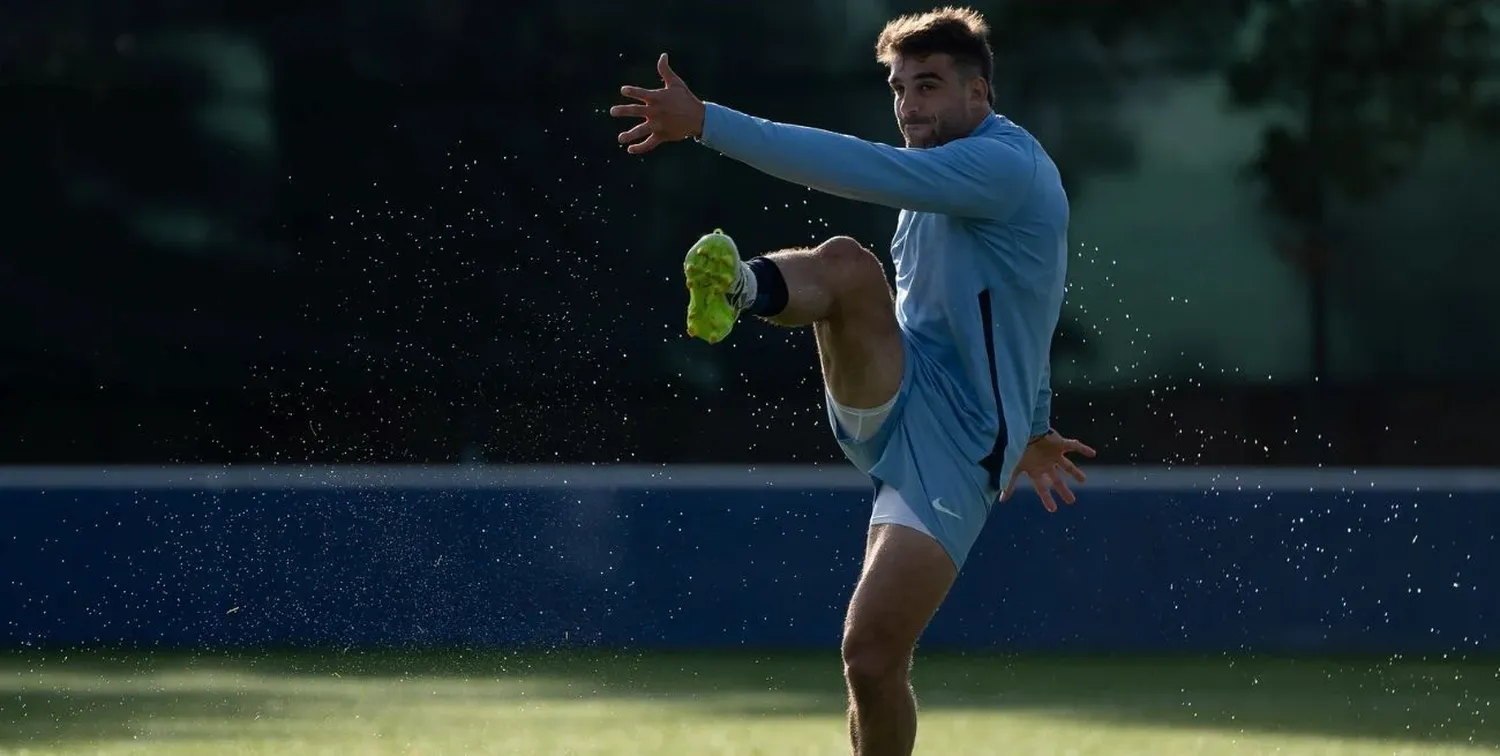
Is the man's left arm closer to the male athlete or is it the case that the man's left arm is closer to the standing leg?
the male athlete

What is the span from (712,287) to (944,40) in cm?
83

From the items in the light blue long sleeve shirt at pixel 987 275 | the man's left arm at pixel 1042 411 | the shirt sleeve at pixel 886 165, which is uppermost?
the shirt sleeve at pixel 886 165

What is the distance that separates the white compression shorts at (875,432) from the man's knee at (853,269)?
246 mm

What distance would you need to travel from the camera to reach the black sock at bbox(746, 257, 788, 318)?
5.32 m

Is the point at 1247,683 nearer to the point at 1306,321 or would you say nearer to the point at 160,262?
the point at 1306,321

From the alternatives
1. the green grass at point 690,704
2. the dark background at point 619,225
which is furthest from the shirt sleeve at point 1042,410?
the dark background at point 619,225

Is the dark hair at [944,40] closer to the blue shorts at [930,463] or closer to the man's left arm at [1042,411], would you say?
the blue shorts at [930,463]

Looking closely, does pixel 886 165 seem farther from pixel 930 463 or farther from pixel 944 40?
pixel 930 463

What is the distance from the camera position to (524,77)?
9.26 meters

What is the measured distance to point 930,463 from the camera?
557cm

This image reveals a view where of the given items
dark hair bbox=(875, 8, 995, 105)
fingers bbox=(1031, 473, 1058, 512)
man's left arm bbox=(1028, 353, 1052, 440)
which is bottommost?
fingers bbox=(1031, 473, 1058, 512)

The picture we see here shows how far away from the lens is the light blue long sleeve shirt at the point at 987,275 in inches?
216

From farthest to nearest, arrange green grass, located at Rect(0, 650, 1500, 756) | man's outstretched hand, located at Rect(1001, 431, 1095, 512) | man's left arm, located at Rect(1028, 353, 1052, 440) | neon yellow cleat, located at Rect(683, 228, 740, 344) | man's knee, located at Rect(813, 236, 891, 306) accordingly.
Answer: green grass, located at Rect(0, 650, 1500, 756) → man's outstretched hand, located at Rect(1001, 431, 1095, 512) → man's left arm, located at Rect(1028, 353, 1052, 440) → man's knee, located at Rect(813, 236, 891, 306) → neon yellow cleat, located at Rect(683, 228, 740, 344)

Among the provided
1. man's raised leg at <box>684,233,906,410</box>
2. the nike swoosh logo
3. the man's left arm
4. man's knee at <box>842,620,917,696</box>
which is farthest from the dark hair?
man's knee at <box>842,620,917,696</box>
